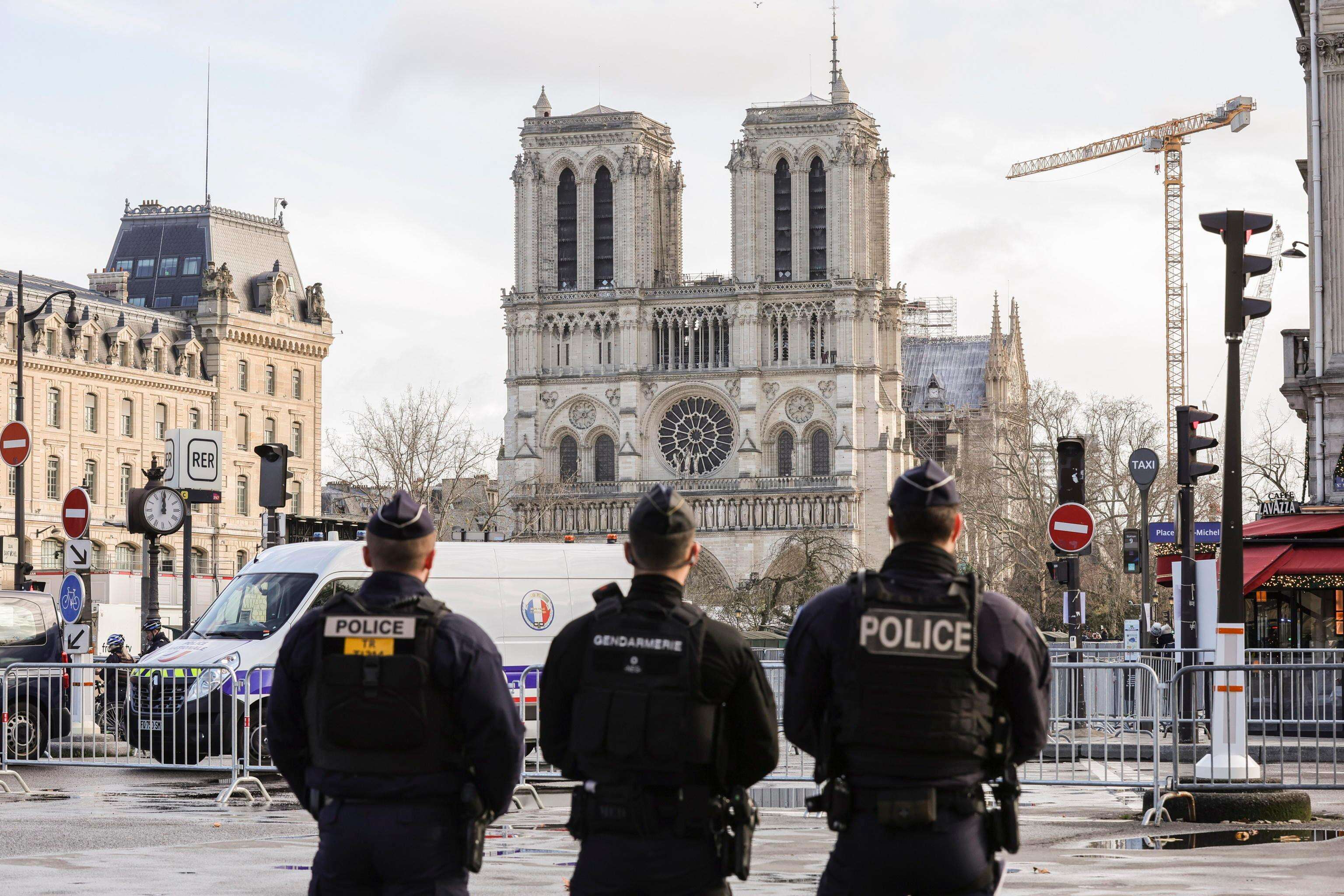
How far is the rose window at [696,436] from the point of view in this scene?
108 meters

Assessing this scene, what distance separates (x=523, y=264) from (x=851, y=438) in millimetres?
18849


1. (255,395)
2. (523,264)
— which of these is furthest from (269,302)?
(523,264)

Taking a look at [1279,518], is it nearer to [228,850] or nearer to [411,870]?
[228,850]

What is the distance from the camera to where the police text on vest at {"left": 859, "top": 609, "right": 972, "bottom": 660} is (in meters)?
5.87

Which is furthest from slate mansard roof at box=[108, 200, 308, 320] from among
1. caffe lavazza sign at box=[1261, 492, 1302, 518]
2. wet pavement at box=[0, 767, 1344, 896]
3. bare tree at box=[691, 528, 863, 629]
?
wet pavement at box=[0, 767, 1344, 896]

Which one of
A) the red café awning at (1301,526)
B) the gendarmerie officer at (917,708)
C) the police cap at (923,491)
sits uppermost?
the police cap at (923,491)

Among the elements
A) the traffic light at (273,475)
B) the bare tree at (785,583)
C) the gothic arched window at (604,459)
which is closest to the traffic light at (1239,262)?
the traffic light at (273,475)

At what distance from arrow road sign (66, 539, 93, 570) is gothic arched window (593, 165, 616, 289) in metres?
85.7

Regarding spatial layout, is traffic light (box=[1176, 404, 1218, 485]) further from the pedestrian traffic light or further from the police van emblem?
the police van emblem

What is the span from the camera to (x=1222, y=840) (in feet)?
43.3

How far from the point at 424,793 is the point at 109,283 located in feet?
297

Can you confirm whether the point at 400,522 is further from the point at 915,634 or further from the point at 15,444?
the point at 15,444

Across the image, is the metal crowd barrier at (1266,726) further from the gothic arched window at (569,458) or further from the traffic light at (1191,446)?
the gothic arched window at (569,458)

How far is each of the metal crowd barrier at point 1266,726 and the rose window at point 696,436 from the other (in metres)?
90.5
